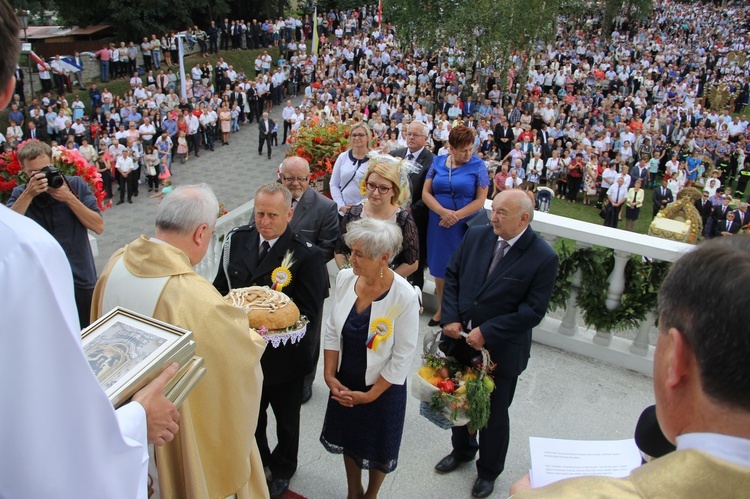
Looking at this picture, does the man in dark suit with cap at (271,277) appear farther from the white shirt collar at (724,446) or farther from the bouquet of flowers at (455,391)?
the white shirt collar at (724,446)

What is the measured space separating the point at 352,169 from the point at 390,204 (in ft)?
5.17

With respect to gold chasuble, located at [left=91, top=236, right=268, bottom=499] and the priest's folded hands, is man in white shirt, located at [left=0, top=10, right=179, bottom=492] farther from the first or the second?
gold chasuble, located at [left=91, top=236, right=268, bottom=499]

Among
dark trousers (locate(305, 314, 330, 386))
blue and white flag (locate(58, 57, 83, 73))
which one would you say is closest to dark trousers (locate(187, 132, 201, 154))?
blue and white flag (locate(58, 57, 83, 73))

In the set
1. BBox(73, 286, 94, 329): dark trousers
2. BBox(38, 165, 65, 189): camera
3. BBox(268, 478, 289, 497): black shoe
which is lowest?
BBox(268, 478, 289, 497): black shoe

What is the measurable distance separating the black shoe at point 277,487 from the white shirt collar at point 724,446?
9.84 ft

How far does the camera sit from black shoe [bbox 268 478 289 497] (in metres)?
3.63

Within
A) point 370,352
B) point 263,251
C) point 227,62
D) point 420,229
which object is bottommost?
point 227,62

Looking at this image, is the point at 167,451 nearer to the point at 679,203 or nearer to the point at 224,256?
the point at 224,256

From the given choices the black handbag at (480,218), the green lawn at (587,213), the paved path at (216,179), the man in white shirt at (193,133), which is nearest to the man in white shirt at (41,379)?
the black handbag at (480,218)

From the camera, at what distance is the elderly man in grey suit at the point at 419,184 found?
5984 mm

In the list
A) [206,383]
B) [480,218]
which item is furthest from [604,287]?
[206,383]

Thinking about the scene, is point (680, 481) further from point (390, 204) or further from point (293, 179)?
point (293, 179)

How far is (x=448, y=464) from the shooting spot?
3.86 meters

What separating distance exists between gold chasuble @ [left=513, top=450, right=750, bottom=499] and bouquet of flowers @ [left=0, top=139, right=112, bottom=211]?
4.35 metres
